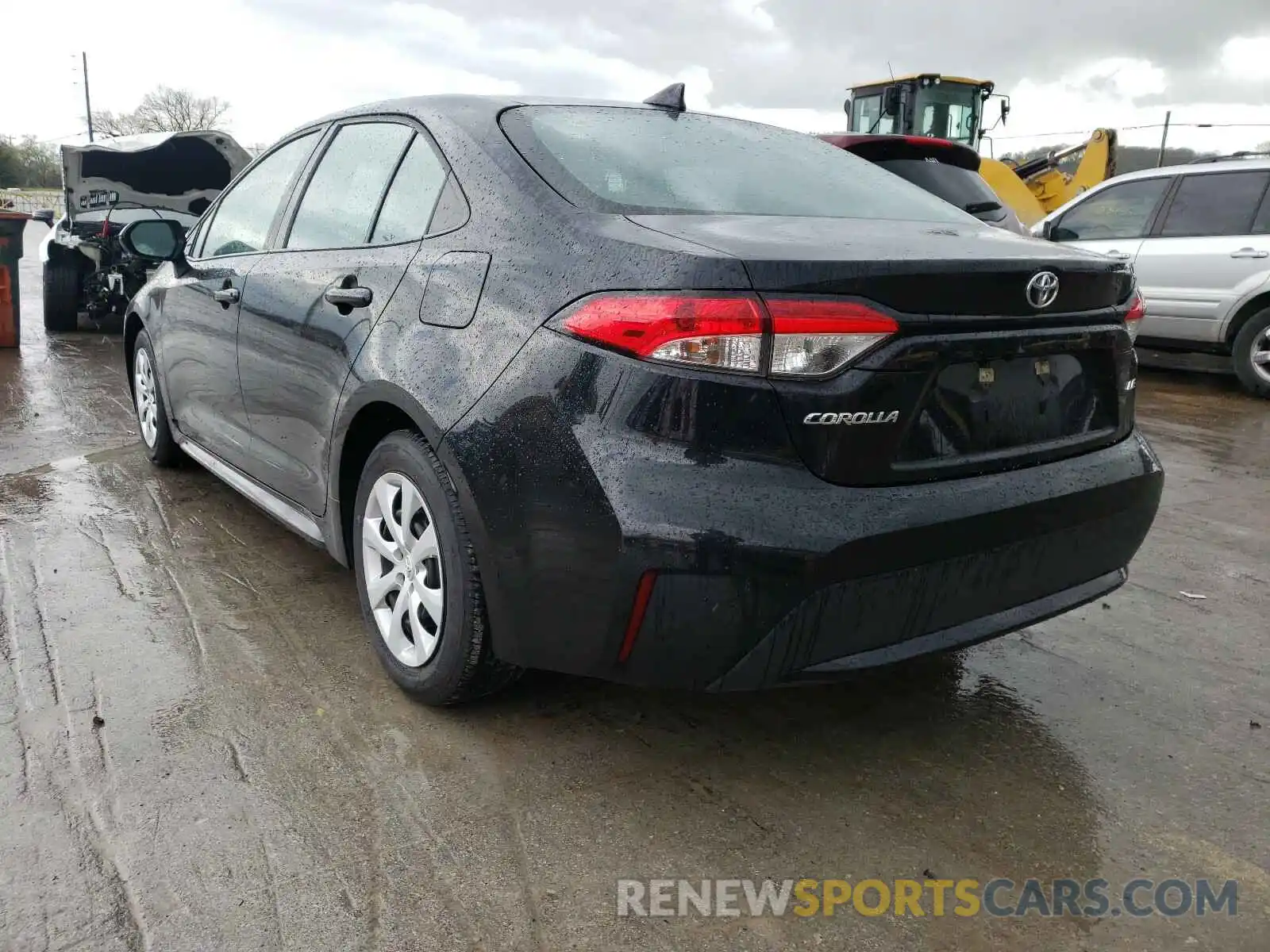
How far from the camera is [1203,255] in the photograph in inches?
312

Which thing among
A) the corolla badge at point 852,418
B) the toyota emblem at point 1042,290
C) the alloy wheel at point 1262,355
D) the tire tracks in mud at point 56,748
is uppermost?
the toyota emblem at point 1042,290

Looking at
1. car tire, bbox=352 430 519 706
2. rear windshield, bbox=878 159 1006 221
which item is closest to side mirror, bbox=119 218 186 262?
car tire, bbox=352 430 519 706

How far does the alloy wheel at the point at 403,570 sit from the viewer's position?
2.60 metres

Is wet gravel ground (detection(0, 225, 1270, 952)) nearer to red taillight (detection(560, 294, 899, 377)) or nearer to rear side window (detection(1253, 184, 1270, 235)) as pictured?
red taillight (detection(560, 294, 899, 377))

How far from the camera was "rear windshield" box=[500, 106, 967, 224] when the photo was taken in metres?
2.51


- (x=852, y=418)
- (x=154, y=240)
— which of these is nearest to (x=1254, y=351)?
(x=852, y=418)

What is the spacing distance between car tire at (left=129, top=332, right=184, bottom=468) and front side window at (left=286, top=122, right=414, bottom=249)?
1.69 m

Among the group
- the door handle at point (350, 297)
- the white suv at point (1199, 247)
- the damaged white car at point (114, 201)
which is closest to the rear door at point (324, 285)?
the door handle at point (350, 297)

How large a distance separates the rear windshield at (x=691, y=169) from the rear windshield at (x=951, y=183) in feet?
14.8

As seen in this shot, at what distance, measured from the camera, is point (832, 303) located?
204 centimetres

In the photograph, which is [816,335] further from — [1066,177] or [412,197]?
[1066,177]

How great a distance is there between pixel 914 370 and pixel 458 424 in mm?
1010

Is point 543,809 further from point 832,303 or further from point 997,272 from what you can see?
point 997,272

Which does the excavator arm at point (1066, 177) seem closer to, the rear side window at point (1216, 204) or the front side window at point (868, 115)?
the front side window at point (868, 115)
